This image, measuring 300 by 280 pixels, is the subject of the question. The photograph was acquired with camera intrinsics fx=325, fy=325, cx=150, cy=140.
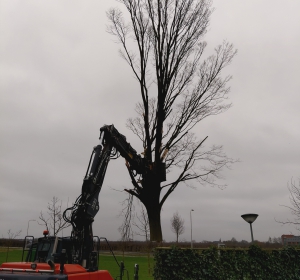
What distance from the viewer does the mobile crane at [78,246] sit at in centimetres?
577

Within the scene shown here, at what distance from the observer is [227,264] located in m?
9.97

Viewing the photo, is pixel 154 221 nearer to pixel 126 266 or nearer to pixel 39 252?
pixel 39 252

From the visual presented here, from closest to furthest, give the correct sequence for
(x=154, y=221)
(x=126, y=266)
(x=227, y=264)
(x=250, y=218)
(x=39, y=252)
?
(x=39, y=252) < (x=227, y=264) < (x=250, y=218) < (x=154, y=221) < (x=126, y=266)

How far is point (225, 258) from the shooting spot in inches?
394

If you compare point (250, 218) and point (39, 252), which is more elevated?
point (250, 218)

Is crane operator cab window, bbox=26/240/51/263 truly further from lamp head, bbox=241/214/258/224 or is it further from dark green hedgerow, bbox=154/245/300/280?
lamp head, bbox=241/214/258/224

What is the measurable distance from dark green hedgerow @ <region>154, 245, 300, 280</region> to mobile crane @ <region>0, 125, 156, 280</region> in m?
2.87

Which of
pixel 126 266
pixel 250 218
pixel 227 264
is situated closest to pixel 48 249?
pixel 227 264

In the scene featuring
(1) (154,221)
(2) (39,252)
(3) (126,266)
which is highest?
(1) (154,221)

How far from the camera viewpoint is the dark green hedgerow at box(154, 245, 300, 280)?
9.34 metres

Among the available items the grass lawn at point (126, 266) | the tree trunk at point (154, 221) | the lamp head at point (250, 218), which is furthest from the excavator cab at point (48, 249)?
the lamp head at point (250, 218)

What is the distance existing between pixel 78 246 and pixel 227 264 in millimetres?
5146

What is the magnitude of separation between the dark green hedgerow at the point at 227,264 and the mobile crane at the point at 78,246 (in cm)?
287

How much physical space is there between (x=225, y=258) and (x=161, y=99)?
25.2ft
